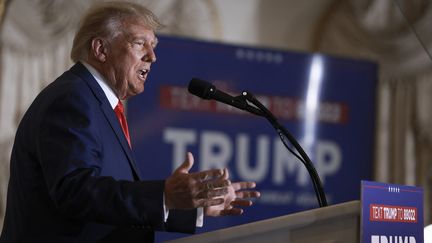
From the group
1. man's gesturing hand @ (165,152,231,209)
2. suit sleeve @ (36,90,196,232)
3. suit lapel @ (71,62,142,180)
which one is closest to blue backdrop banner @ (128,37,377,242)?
suit lapel @ (71,62,142,180)

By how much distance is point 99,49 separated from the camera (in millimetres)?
2041

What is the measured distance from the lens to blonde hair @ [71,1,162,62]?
2.05 meters

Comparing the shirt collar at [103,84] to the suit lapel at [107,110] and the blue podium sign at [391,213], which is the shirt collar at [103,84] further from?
the blue podium sign at [391,213]

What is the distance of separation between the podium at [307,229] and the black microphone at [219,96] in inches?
17.4

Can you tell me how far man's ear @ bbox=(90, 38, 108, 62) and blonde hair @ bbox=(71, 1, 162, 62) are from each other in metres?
0.02

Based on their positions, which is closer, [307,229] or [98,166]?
[307,229]

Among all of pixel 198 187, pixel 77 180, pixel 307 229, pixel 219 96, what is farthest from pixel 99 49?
pixel 307 229

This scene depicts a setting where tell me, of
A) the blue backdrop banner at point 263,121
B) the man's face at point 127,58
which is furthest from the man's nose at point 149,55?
the blue backdrop banner at point 263,121

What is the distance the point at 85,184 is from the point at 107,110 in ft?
1.01

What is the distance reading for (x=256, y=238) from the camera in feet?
5.44

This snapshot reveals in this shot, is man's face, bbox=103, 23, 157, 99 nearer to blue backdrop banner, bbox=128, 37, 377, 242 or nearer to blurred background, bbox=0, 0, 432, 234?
blue backdrop banner, bbox=128, 37, 377, 242

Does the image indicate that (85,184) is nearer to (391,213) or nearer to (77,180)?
(77,180)

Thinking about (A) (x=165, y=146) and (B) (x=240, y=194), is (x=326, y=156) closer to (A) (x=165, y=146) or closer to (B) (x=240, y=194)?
(A) (x=165, y=146)

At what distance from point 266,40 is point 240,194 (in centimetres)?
344
